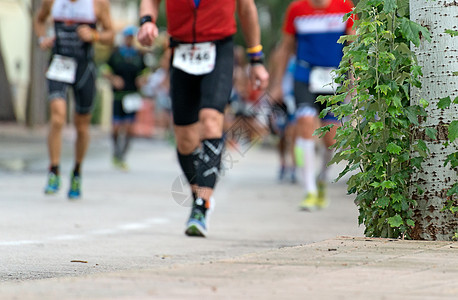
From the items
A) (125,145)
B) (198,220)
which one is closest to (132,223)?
(198,220)

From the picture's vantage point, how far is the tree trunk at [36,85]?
2600 centimetres

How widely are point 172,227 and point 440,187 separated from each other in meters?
3.18

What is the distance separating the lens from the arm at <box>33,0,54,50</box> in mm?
11125

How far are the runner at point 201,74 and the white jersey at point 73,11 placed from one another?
3.19m

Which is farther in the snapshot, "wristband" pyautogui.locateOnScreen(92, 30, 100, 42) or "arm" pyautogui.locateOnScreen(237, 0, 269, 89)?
"wristband" pyautogui.locateOnScreen(92, 30, 100, 42)

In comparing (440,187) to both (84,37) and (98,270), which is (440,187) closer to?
(98,270)

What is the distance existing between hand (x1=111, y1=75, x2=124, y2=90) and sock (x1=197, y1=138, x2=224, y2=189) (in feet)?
36.8

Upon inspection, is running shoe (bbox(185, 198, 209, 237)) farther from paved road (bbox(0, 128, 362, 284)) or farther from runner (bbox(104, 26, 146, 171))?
runner (bbox(104, 26, 146, 171))

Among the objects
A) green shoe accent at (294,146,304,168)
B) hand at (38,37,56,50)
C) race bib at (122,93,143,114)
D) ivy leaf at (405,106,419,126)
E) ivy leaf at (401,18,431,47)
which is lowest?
race bib at (122,93,143,114)

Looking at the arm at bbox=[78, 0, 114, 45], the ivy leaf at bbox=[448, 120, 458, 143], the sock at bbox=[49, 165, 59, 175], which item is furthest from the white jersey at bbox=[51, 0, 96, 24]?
the ivy leaf at bbox=[448, 120, 458, 143]

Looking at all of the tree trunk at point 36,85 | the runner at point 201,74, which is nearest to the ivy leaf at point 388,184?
the runner at point 201,74

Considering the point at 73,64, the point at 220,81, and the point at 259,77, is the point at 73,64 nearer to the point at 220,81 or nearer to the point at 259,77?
the point at 259,77

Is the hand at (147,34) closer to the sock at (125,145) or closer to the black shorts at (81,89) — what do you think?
the black shorts at (81,89)

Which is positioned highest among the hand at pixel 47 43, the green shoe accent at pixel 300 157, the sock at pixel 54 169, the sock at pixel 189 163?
the hand at pixel 47 43
